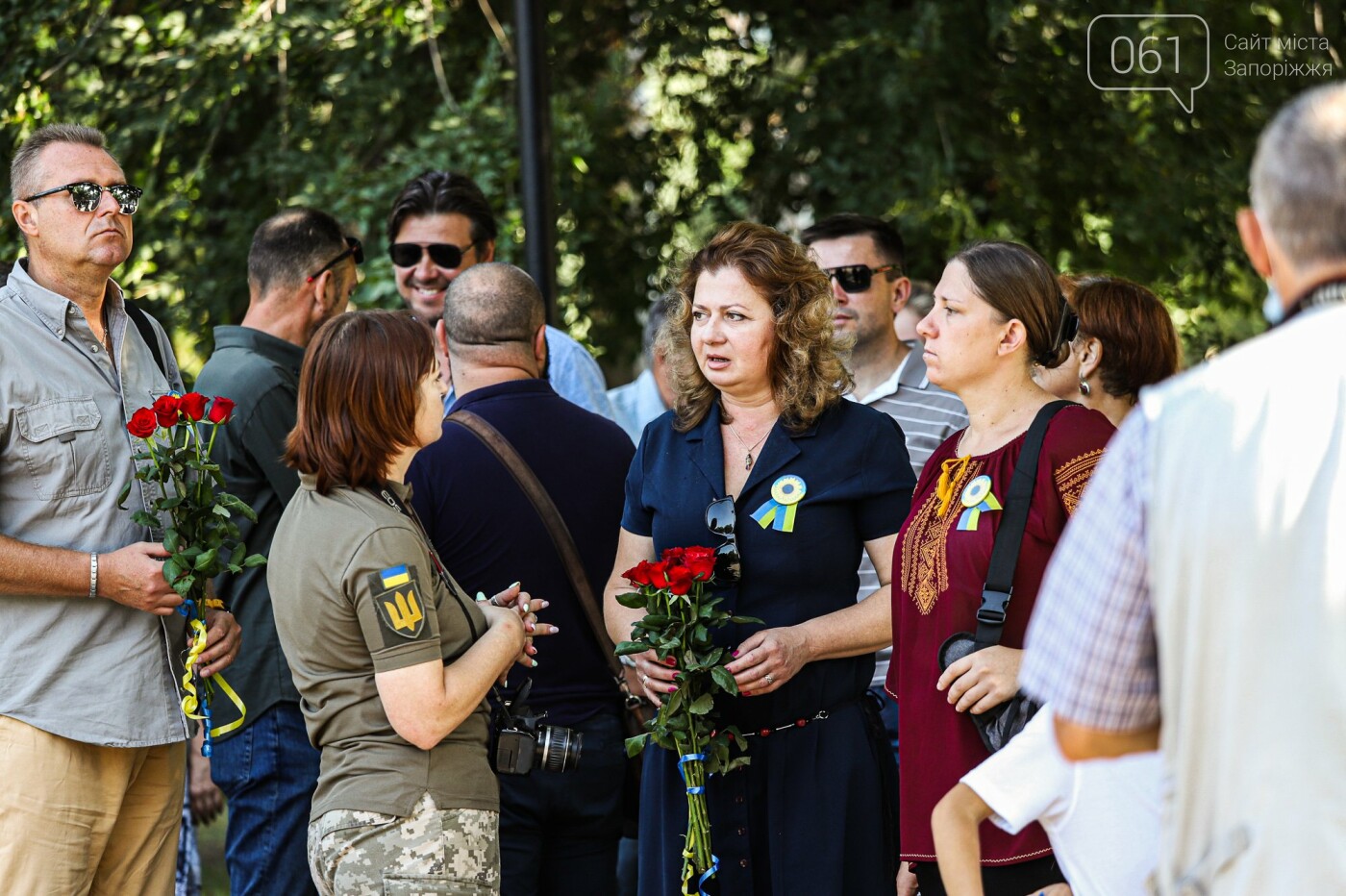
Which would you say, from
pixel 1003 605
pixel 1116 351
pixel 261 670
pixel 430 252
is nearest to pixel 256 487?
pixel 261 670

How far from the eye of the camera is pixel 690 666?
309 centimetres

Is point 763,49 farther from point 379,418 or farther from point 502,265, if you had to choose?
point 379,418

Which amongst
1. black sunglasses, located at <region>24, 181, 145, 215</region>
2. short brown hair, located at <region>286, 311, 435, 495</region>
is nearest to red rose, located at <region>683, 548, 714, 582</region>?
short brown hair, located at <region>286, 311, 435, 495</region>

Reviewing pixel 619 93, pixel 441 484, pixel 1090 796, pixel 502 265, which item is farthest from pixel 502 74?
pixel 1090 796

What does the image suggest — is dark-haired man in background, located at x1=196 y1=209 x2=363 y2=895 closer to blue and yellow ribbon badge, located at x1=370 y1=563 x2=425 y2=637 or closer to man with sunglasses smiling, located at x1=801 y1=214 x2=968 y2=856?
blue and yellow ribbon badge, located at x1=370 y1=563 x2=425 y2=637

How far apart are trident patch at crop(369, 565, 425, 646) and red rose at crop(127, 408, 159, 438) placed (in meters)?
0.81

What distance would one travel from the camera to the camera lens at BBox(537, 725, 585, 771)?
3.34 metres

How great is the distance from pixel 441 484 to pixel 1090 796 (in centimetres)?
186

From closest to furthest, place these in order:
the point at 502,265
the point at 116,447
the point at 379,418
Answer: the point at 379,418, the point at 116,447, the point at 502,265

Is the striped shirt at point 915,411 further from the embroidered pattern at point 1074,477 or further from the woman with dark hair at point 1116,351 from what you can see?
the embroidered pattern at point 1074,477

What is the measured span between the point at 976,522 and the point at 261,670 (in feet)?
6.74

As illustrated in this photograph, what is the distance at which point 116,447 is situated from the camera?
348 centimetres

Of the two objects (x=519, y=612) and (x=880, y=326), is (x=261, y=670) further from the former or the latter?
(x=880, y=326)

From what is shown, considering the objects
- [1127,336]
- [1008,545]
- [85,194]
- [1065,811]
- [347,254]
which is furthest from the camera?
[347,254]
